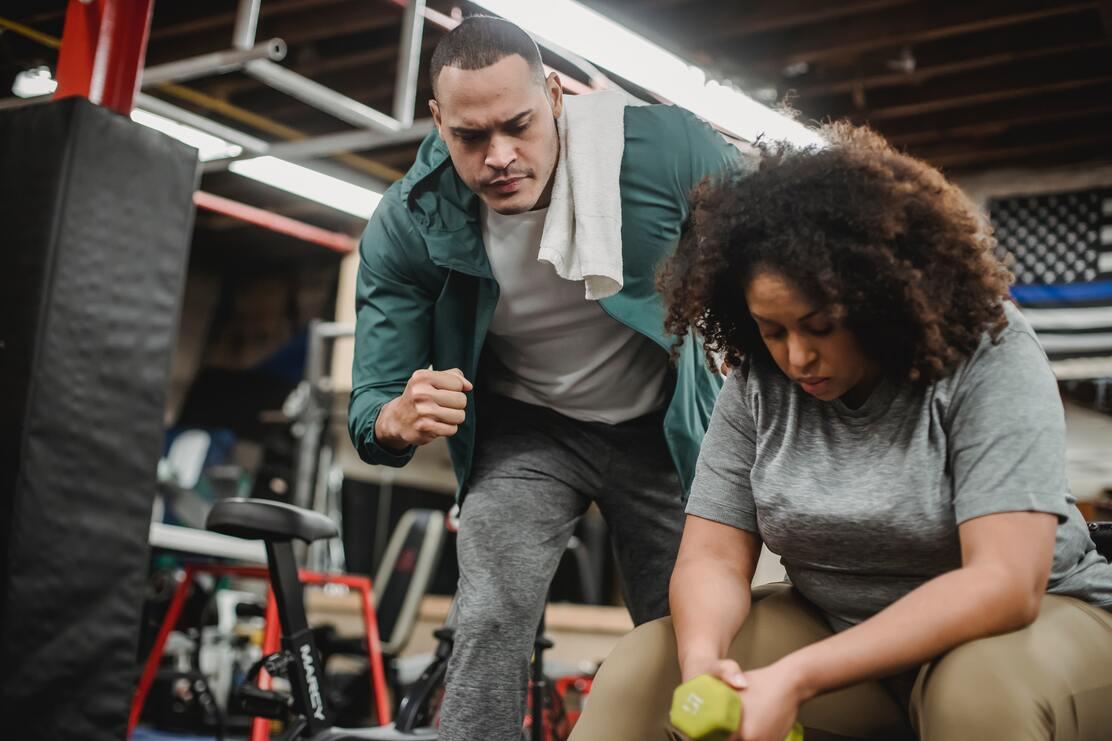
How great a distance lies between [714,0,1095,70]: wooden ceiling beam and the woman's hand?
192 inches

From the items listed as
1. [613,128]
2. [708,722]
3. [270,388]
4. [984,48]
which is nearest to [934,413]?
[708,722]

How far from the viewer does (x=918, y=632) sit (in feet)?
3.60

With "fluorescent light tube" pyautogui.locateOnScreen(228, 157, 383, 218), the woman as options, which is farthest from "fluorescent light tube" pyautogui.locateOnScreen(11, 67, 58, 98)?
the woman

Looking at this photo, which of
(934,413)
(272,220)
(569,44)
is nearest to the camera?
(934,413)

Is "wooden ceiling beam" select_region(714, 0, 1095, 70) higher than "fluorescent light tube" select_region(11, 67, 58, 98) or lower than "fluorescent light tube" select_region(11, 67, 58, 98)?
higher

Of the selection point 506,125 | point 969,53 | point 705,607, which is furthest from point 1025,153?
point 705,607

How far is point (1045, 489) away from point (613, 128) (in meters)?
0.98

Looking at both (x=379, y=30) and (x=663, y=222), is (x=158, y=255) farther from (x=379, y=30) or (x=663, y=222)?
(x=379, y=30)

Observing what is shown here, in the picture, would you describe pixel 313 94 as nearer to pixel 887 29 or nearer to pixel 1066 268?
pixel 887 29

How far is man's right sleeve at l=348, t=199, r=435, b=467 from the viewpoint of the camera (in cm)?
186

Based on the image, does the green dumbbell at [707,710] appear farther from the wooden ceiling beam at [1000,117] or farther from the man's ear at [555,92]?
the wooden ceiling beam at [1000,117]

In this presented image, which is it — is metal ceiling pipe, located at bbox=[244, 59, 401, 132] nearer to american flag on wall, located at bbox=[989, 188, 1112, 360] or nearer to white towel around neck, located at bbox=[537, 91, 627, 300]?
white towel around neck, located at bbox=[537, 91, 627, 300]

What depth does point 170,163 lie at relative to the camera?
9.45ft

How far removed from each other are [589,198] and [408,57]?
2.64m
